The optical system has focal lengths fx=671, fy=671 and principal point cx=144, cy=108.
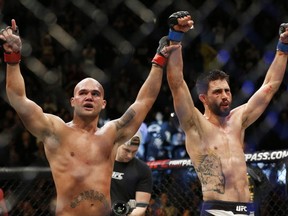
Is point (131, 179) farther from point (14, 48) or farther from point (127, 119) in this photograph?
point (14, 48)

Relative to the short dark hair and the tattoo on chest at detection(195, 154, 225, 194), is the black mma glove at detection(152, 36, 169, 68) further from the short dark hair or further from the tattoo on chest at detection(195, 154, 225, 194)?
the tattoo on chest at detection(195, 154, 225, 194)

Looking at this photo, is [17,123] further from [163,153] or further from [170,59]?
[170,59]

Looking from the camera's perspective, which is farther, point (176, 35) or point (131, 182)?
point (131, 182)

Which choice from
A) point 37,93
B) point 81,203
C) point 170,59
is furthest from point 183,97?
point 37,93

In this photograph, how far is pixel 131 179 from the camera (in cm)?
409

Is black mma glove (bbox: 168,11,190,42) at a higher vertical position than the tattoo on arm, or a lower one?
higher

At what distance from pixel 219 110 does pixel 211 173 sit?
0.39 meters

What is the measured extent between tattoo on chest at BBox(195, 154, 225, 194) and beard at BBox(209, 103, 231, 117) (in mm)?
287

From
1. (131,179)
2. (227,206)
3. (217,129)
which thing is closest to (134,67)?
(131,179)

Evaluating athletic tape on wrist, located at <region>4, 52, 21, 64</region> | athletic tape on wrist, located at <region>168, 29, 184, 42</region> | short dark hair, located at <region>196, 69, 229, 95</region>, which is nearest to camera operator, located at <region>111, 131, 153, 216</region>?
short dark hair, located at <region>196, 69, 229, 95</region>

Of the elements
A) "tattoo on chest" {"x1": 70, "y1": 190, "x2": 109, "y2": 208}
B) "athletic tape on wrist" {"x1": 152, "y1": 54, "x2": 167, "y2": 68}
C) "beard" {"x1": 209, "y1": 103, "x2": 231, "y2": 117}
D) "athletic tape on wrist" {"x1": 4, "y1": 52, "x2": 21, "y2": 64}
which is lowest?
"tattoo on chest" {"x1": 70, "y1": 190, "x2": 109, "y2": 208}

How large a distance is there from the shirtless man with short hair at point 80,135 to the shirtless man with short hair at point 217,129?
0.19 metres

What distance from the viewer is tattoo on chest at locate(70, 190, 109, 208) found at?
296 cm

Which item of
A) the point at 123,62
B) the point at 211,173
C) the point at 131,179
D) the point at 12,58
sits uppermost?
the point at 123,62
